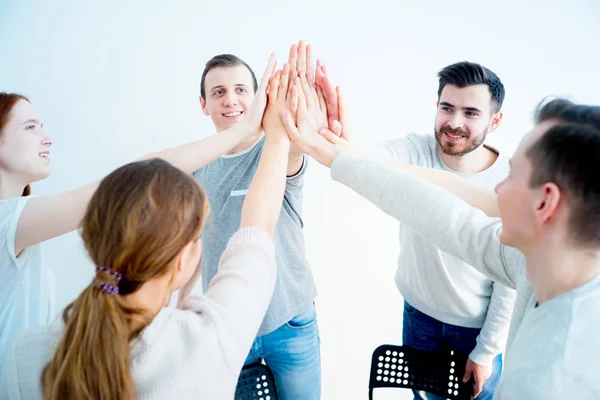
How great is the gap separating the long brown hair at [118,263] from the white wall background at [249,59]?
158cm

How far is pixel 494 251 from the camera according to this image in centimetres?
97

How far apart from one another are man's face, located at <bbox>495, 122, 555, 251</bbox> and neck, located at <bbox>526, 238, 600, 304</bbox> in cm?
4

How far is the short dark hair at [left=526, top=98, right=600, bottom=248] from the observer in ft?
2.31

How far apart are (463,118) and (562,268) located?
3.24 feet

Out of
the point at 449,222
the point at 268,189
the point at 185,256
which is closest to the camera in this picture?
the point at 185,256

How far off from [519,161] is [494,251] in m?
0.24

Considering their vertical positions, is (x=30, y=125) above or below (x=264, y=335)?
above

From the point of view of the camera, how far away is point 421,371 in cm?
133

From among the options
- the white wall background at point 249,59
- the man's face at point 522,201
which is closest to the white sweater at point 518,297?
the man's face at point 522,201

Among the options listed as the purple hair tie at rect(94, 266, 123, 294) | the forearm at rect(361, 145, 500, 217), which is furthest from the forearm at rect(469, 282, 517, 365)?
the purple hair tie at rect(94, 266, 123, 294)

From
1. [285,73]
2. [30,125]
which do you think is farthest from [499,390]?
[30,125]

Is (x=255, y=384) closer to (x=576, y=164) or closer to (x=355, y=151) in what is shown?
(x=355, y=151)

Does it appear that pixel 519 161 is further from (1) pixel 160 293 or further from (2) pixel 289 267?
(2) pixel 289 267

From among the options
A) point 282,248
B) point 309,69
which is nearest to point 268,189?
point 282,248
